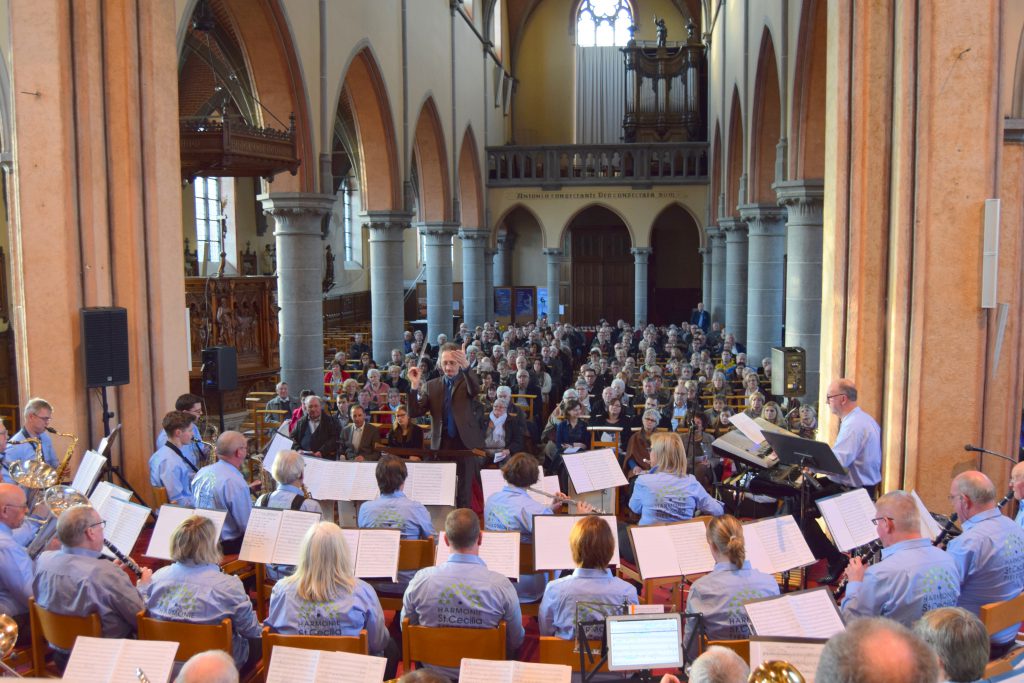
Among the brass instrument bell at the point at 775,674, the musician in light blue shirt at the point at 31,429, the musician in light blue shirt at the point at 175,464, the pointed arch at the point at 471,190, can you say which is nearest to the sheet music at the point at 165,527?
the musician in light blue shirt at the point at 175,464

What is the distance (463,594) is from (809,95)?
983 cm

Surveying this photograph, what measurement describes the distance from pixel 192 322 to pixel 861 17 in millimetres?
9044

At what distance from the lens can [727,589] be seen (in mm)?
4141

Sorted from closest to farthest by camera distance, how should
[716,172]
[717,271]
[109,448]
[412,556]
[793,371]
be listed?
[412,556] < [109,448] < [793,371] < [716,172] < [717,271]

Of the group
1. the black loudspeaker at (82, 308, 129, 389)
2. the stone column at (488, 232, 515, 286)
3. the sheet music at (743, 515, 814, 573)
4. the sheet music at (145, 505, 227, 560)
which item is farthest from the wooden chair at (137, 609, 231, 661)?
the stone column at (488, 232, 515, 286)

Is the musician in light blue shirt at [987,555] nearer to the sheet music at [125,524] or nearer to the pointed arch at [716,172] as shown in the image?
the sheet music at [125,524]

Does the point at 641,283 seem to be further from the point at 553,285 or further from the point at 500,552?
the point at 500,552

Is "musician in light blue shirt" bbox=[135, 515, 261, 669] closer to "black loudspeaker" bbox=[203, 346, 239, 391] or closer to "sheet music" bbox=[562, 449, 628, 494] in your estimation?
"sheet music" bbox=[562, 449, 628, 494]

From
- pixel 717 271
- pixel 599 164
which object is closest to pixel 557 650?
pixel 717 271

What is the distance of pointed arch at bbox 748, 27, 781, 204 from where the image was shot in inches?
616

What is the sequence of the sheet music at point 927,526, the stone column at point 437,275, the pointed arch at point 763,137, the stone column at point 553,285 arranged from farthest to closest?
the stone column at point 553,285
the stone column at point 437,275
the pointed arch at point 763,137
the sheet music at point 927,526

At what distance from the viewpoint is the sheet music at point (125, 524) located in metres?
5.21

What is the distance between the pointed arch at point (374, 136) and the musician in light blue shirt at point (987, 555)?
43.9 ft

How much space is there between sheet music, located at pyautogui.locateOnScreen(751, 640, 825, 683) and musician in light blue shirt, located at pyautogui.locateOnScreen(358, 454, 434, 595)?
263cm
